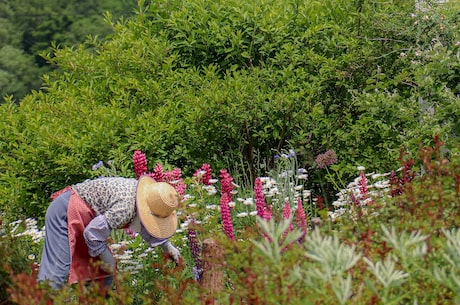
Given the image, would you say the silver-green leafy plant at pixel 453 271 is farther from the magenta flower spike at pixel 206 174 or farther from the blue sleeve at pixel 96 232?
the magenta flower spike at pixel 206 174

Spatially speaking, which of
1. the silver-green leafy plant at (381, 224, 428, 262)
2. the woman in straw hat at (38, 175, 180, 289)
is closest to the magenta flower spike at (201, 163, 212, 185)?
the woman in straw hat at (38, 175, 180, 289)

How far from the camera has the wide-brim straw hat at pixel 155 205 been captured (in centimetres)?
441

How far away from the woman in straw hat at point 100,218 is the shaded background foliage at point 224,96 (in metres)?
2.09

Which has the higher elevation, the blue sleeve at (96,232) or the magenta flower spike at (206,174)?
the blue sleeve at (96,232)

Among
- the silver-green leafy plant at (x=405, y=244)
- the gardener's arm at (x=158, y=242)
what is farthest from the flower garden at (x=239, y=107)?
the silver-green leafy plant at (x=405, y=244)

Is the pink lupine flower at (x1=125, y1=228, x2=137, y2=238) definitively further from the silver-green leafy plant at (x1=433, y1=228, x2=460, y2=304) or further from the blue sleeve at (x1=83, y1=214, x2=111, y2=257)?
the silver-green leafy plant at (x1=433, y1=228, x2=460, y2=304)

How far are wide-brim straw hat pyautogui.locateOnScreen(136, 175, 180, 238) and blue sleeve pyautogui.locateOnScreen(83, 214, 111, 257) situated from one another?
20 centimetres

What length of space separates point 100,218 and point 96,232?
0.08m

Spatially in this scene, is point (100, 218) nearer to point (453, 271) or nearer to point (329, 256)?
point (329, 256)

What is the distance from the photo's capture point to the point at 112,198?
14.5 feet

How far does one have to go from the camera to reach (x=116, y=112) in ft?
22.6

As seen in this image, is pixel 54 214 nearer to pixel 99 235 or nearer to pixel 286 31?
pixel 99 235

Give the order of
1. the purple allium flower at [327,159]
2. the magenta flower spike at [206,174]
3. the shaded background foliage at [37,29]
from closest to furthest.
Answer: the magenta flower spike at [206,174], the purple allium flower at [327,159], the shaded background foliage at [37,29]

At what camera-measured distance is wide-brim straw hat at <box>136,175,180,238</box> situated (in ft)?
14.5
